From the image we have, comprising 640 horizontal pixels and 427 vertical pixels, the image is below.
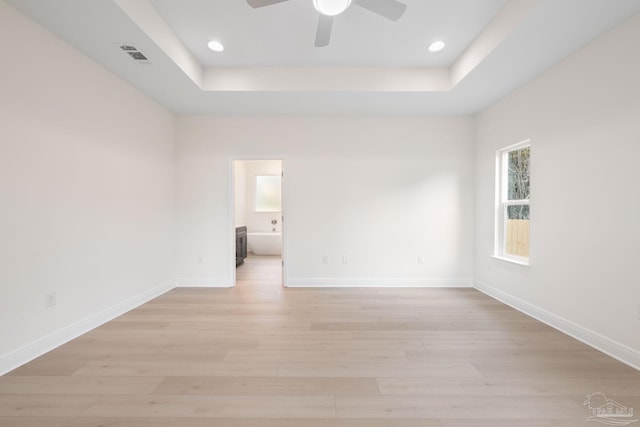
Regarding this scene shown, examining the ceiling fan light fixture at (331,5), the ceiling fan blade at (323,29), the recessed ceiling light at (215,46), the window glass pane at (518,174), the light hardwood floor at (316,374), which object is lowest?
the light hardwood floor at (316,374)

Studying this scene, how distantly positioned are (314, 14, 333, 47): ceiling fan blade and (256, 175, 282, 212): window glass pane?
5539 millimetres

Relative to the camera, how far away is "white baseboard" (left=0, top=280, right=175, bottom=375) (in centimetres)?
197

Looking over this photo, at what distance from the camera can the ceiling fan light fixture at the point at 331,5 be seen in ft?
5.96

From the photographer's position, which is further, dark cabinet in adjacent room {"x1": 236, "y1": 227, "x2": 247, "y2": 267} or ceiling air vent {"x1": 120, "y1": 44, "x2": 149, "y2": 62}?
dark cabinet in adjacent room {"x1": 236, "y1": 227, "x2": 247, "y2": 267}

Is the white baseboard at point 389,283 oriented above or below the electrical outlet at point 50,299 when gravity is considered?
below

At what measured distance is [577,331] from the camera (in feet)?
8.13

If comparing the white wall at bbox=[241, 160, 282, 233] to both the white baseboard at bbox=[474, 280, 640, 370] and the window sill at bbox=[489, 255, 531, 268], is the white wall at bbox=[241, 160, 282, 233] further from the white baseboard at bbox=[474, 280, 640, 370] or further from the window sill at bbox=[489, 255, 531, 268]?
the white baseboard at bbox=[474, 280, 640, 370]

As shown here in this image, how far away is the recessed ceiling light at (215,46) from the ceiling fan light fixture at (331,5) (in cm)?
147

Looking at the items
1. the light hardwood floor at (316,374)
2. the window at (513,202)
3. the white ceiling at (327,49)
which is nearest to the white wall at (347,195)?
the white ceiling at (327,49)

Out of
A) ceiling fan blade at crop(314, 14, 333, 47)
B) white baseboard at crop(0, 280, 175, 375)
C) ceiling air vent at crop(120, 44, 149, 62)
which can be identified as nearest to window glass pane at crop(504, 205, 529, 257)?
ceiling fan blade at crop(314, 14, 333, 47)

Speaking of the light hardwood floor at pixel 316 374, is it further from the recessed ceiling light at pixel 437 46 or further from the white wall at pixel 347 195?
the recessed ceiling light at pixel 437 46

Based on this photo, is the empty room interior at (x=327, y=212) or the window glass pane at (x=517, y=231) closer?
the empty room interior at (x=327, y=212)

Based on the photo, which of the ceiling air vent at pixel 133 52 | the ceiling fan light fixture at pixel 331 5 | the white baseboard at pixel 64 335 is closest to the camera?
the ceiling fan light fixture at pixel 331 5

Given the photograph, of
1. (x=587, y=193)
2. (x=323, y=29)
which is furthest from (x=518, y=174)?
(x=323, y=29)
